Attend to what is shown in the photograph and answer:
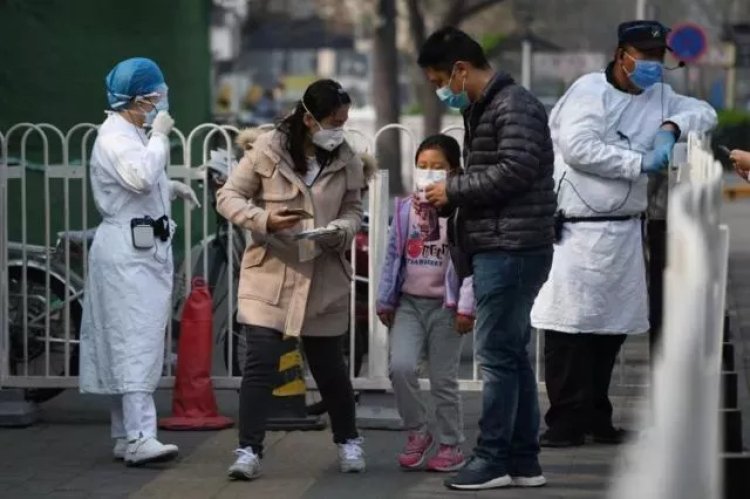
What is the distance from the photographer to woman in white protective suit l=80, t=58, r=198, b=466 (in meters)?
7.82

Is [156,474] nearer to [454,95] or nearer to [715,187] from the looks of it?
[454,95]

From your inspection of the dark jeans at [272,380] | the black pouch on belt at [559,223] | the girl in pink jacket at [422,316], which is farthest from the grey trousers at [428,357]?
the black pouch on belt at [559,223]

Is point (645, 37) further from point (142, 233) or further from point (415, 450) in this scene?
point (142, 233)

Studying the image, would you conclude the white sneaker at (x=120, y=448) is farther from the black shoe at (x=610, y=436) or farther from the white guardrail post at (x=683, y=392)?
the white guardrail post at (x=683, y=392)

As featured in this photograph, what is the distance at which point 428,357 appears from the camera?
778 cm

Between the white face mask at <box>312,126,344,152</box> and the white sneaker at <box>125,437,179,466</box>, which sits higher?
the white face mask at <box>312,126,344,152</box>

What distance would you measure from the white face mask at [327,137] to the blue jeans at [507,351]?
81cm

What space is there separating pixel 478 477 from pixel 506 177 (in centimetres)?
123

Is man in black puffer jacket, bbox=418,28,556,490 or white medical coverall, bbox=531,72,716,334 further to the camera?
white medical coverall, bbox=531,72,716,334

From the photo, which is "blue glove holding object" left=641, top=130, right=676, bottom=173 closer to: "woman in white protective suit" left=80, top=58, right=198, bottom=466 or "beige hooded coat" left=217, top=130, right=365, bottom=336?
"beige hooded coat" left=217, top=130, right=365, bottom=336

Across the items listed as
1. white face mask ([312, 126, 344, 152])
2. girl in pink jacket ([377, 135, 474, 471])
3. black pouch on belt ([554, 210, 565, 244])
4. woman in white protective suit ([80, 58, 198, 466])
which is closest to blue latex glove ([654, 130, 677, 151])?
black pouch on belt ([554, 210, 565, 244])

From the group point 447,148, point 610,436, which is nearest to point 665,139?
point 447,148

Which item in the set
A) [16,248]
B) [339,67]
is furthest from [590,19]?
[16,248]

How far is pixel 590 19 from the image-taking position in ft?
194
